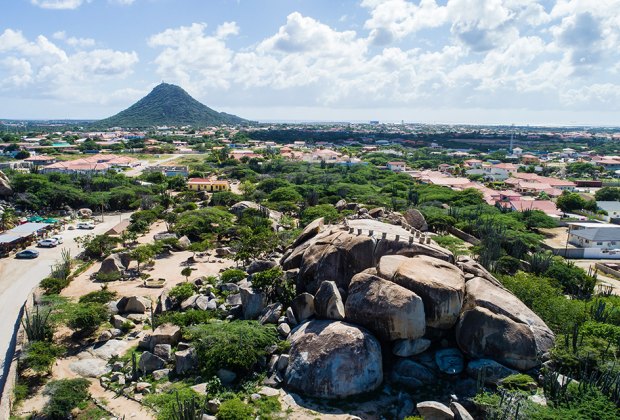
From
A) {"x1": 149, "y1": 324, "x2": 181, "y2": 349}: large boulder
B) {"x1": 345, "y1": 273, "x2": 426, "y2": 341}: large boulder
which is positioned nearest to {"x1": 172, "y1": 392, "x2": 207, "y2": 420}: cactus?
{"x1": 149, "y1": 324, "x2": 181, "y2": 349}: large boulder

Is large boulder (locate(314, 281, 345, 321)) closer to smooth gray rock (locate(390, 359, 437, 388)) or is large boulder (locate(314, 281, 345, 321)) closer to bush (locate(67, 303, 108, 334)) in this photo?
smooth gray rock (locate(390, 359, 437, 388))

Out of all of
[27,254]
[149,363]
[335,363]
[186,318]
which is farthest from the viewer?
[27,254]

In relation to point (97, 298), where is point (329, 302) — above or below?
above

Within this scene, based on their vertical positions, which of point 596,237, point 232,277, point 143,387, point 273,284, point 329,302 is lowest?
point 143,387

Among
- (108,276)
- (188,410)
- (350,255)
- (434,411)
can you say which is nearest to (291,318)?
(350,255)

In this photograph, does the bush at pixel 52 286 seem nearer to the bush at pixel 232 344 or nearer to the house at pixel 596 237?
the bush at pixel 232 344

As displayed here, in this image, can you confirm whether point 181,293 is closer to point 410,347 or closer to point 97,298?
point 97,298

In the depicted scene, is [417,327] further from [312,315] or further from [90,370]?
[90,370]

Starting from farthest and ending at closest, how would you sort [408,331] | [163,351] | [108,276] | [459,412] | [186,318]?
[108,276], [186,318], [163,351], [408,331], [459,412]
